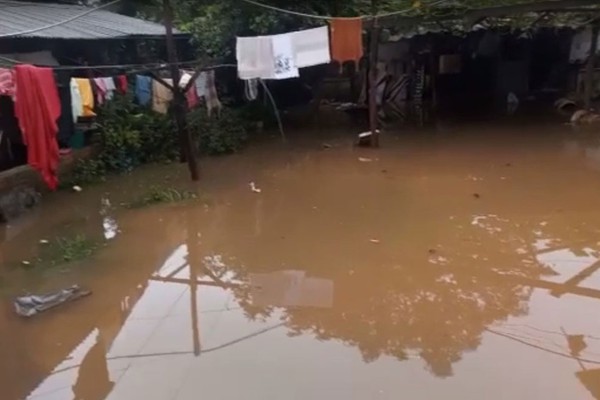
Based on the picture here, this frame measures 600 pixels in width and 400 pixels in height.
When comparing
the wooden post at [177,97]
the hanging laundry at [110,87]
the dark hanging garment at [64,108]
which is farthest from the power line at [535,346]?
the hanging laundry at [110,87]

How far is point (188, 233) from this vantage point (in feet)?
24.3

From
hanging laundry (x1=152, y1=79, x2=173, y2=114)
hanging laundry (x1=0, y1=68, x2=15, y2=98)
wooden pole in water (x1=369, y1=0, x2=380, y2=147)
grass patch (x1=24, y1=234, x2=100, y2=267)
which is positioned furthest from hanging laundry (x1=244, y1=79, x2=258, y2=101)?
grass patch (x1=24, y1=234, x2=100, y2=267)

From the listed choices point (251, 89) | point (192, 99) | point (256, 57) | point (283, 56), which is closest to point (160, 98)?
point (192, 99)

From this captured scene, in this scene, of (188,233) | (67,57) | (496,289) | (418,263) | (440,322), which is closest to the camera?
(440,322)

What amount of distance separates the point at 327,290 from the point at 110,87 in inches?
260

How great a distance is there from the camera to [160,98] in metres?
11.6

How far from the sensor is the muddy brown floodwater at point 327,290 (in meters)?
4.21

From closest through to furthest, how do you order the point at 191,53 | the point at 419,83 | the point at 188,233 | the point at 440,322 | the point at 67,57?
the point at 440,322 < the point at 188,233 < the point at 67,57 < the point at 191,53 < the point at 419,83

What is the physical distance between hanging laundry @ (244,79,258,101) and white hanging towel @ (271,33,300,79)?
3001 millimetres

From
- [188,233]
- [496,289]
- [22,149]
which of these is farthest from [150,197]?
[496,289]

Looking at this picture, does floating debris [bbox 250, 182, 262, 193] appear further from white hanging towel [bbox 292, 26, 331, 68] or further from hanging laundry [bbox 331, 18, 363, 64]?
hanging laundry [bbox 331, 18, 363, 64]

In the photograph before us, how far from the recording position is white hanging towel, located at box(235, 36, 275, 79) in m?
10.5

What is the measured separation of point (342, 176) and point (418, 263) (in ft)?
12.3

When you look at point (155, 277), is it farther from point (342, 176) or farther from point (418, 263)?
point (342, 176)
